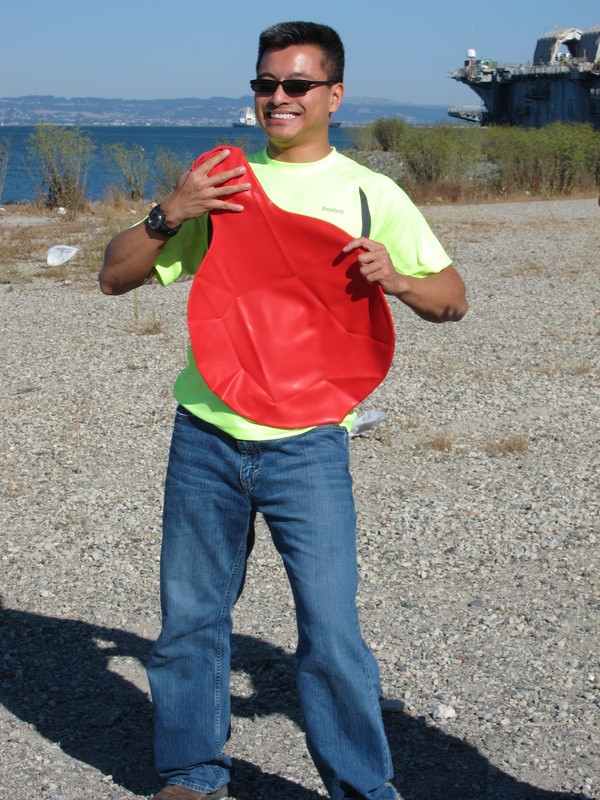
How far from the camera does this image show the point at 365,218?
95.5 inches

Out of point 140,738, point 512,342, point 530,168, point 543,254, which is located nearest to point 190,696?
point 140,738

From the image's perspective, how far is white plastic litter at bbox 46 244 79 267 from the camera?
14094 mm

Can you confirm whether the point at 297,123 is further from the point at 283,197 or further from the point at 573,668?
the point at 573,668

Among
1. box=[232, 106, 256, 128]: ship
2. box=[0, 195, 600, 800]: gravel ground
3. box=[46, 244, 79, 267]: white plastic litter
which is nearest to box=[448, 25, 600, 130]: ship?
box=[232, 106, 256, 128]: ship

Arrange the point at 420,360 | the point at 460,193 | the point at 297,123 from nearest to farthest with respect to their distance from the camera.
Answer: the point at 297,123 → the point at 420,360 → the point at 460,193

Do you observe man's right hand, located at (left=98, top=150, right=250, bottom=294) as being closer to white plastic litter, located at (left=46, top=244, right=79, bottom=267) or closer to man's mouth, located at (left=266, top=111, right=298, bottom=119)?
man's mouth, located at (left=266, top=111, right=298, bottom=119)

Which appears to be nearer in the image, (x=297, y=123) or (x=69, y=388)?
(x=297, y=123)

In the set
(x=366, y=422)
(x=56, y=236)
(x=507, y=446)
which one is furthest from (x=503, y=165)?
(x=507, y=446)

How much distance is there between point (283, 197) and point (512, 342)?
7.12 m

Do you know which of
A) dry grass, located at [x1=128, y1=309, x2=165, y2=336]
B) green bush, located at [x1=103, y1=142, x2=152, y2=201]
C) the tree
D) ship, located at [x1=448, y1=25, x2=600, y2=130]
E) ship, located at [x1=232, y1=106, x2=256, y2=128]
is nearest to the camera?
ship, located at [x1=232, y1=106, x2=256, y2=128]

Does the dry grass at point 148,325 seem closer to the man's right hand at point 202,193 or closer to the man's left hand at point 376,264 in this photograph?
the man's right hand at point 202,193

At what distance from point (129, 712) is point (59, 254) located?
12.0 m

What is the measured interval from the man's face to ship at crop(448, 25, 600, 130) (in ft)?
190

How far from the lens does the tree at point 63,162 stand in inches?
845
